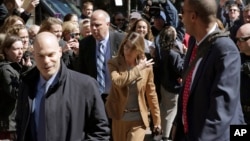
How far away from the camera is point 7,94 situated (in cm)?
547

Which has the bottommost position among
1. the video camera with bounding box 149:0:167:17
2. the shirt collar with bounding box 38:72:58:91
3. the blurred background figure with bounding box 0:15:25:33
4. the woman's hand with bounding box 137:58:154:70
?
the woman's hand with bounding box 137:58:154:70

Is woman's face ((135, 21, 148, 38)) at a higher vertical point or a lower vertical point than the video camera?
lower

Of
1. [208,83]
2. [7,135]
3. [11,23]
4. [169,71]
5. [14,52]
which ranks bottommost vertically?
[7,135]

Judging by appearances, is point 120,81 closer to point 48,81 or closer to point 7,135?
point 7,135

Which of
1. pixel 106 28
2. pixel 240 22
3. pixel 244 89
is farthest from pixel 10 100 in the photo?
pixel 240 22

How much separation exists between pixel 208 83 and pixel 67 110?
962 mm

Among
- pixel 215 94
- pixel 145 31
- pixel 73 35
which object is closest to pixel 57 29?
pixel 73 35

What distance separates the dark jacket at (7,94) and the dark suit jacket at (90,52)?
1345 millimetres

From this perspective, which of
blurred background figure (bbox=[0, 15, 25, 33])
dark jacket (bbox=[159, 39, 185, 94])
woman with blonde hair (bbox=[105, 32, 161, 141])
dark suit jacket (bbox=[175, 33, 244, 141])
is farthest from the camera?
dark jacket (bbox=[159, 39, 185, 94])

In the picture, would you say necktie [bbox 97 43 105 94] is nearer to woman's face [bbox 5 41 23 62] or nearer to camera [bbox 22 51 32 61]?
camera [bbox 22 51 32 61]

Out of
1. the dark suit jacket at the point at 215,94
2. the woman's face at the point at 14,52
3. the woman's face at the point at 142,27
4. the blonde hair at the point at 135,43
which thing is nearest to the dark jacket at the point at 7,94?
the woman's face at the point at 14,52

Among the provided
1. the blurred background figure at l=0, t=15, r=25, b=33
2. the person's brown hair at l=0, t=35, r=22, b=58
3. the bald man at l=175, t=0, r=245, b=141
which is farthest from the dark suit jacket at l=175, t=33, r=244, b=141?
the blurred background figure at l=0, t=15, r=25, b=33

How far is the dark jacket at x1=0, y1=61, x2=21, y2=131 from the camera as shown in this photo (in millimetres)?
5438

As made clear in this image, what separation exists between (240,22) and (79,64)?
10.8ft
